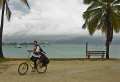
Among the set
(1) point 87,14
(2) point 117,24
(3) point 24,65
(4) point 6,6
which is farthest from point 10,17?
(2) point 117,24

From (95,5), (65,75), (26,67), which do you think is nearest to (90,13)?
(95,5)

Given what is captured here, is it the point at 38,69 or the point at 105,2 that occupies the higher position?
the point at 105,2

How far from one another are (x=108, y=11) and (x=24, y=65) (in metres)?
13.1

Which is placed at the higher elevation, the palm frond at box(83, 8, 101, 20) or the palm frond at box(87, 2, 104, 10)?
the palm frond at box(87, 2, 104, 10)

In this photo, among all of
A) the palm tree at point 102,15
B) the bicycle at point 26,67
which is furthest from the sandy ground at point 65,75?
the palm tree at point 102,15

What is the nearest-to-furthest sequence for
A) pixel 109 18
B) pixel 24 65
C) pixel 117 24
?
1. pixel 24 65
2. pixel 117 24
3. pixel 109 18

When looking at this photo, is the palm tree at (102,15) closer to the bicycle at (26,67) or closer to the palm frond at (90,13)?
the palm frond at (90,13)

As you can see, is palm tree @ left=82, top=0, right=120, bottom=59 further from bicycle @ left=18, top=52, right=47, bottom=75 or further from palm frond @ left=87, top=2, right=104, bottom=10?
bicycle @ left=18, top=52, right=47, bottom=75

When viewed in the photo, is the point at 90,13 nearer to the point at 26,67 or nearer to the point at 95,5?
the point at 95,5

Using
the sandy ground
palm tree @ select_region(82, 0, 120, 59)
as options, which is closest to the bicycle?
the sandy ground

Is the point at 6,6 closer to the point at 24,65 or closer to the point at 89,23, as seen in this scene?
the point at 89,23

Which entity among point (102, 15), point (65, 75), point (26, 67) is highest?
point (102, 15)

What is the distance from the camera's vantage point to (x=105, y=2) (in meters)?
17.4

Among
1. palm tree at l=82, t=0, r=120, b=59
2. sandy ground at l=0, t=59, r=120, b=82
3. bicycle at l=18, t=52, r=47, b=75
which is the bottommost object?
sandy ground at l=0, t=59, r=120, b=82
